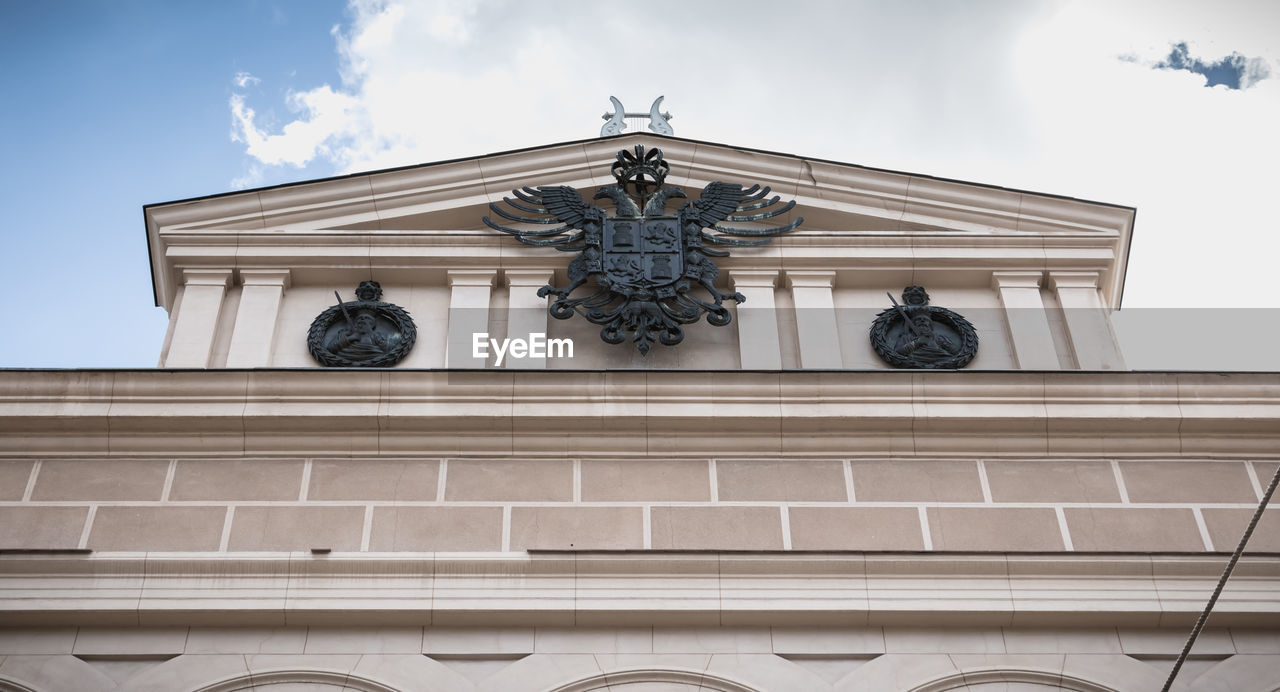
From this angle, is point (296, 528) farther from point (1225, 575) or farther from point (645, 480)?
point (1225, 575)

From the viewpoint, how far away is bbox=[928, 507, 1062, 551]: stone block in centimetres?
1086

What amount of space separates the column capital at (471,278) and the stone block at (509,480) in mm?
1974

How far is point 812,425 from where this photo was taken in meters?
11.5

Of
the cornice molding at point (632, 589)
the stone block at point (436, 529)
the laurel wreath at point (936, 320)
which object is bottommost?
the cornice molding at point (632, 589)

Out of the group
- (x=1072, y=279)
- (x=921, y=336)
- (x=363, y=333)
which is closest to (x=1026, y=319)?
(x=1072, y=279)

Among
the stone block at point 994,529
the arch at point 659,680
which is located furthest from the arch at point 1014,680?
the arch at point 659,680

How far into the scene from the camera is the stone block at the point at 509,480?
11125 mm

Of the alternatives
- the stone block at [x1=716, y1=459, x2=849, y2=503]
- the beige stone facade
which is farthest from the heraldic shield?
the stone block at [x1=716, y1=459, x2=849, y2=503]

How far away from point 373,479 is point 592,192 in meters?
3.46

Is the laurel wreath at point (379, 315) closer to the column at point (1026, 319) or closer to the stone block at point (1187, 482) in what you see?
the column at point (1026, 319)

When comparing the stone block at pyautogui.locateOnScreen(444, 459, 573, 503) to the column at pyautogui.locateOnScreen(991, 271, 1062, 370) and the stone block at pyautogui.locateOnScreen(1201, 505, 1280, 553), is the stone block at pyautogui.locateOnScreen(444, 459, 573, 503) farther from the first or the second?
the stone block at pyautogui.locateOnScreen(1201, 505, 1280, 553)

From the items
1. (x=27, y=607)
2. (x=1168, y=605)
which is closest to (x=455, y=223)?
(x=27, y=607)

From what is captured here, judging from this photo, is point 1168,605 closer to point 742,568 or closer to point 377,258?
point 742,568

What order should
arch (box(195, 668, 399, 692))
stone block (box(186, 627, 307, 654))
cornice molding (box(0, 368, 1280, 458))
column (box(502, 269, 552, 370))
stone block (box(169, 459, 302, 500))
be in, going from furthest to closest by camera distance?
column (box(502, 269, 552, 370))
cornice molding (box(0, 368, 1280, 458))
stone block (box(169, 459, 302, 500))
stone block (box(186, 627, 307, 654))
arch (box(195, 668, 399, 692))
